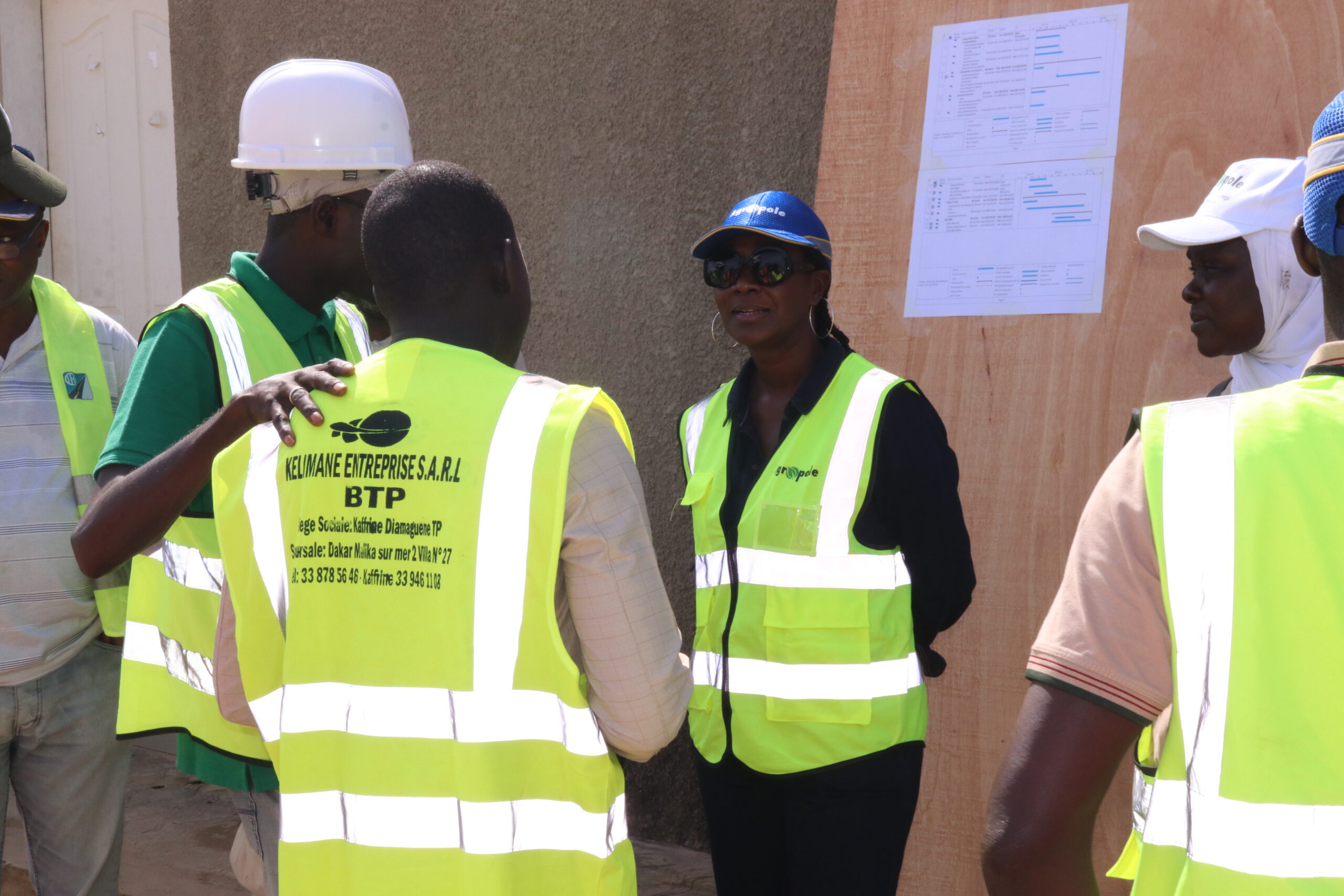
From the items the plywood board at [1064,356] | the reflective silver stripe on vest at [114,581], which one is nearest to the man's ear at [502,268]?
the reflective silver stripe on vest at [114,581]

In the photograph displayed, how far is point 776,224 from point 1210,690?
6.49ft

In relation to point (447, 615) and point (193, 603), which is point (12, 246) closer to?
point (193, 603)

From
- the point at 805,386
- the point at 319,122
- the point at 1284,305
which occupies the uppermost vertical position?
the point at 319,122

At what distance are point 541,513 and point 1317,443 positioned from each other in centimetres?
93

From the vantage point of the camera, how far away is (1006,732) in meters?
3.17

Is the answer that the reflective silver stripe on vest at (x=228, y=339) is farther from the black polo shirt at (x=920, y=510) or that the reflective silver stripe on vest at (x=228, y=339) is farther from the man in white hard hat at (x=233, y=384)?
the black polo shirt at (x=920, y=510)

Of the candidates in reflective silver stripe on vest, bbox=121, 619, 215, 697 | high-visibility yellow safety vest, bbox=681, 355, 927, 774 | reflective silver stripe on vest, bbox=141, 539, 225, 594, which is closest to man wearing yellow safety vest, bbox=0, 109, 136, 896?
reflective silver stripe on vest, bbox=121, 619, 215, 697

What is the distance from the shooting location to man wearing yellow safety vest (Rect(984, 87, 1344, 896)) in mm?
1078

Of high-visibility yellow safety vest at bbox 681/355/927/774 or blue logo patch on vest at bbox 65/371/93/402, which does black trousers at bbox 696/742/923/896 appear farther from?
blue logo patch on vest at bbox 65/371/93/402

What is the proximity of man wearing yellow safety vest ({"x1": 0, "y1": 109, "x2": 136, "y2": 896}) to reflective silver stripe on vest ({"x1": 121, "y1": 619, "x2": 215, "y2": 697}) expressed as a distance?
2.04 feet

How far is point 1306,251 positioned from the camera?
4.19 feet

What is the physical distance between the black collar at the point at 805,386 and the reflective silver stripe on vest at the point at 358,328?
36.2 inches

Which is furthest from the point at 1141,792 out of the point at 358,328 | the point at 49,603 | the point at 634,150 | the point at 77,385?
the point at 634,150

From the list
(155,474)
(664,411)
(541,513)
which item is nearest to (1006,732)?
(664,411)
